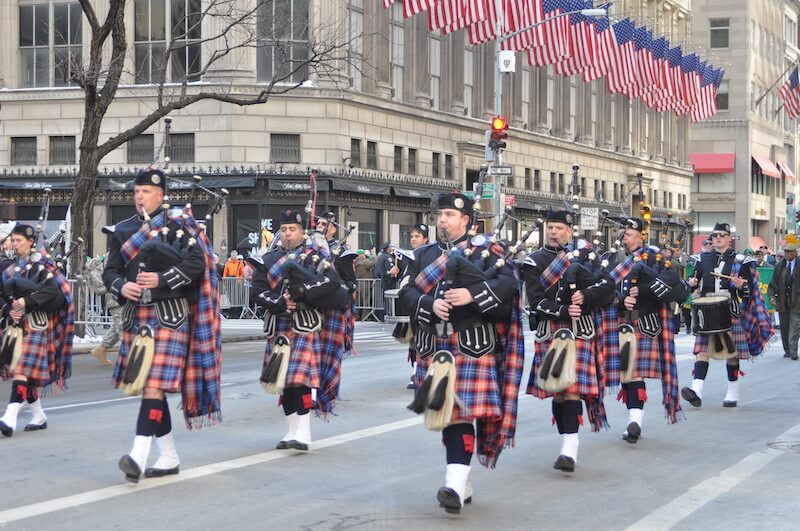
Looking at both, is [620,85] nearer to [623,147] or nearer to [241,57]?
[241,57]

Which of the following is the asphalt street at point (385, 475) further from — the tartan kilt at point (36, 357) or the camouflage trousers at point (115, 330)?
the camouflage trousers at point (115, 330)

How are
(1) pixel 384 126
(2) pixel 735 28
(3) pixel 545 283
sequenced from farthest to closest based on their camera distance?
(2) pixel 735 28 < (1) pixel 384 126 < (3) pixel 545 283

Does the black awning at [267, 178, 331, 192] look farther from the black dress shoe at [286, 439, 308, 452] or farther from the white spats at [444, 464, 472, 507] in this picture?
the white spats at [444, 464, 472, 507]

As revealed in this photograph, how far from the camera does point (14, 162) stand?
37.6 metres

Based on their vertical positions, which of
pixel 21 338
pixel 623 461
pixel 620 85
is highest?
pixel 620 85

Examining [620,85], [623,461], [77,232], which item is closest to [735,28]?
[620,85]

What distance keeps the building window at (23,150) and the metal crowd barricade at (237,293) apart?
34.8ft

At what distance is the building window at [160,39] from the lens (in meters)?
36.7

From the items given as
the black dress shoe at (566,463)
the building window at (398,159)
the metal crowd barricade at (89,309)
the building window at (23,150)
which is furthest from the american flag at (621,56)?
the black dress shoe at (566,463)

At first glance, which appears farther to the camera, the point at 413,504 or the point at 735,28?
the point at 735,28

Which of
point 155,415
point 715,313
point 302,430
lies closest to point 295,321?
point 302,430

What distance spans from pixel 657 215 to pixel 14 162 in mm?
40332

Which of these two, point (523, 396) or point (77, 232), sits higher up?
point (77, 232)

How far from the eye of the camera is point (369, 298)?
3066 cm
